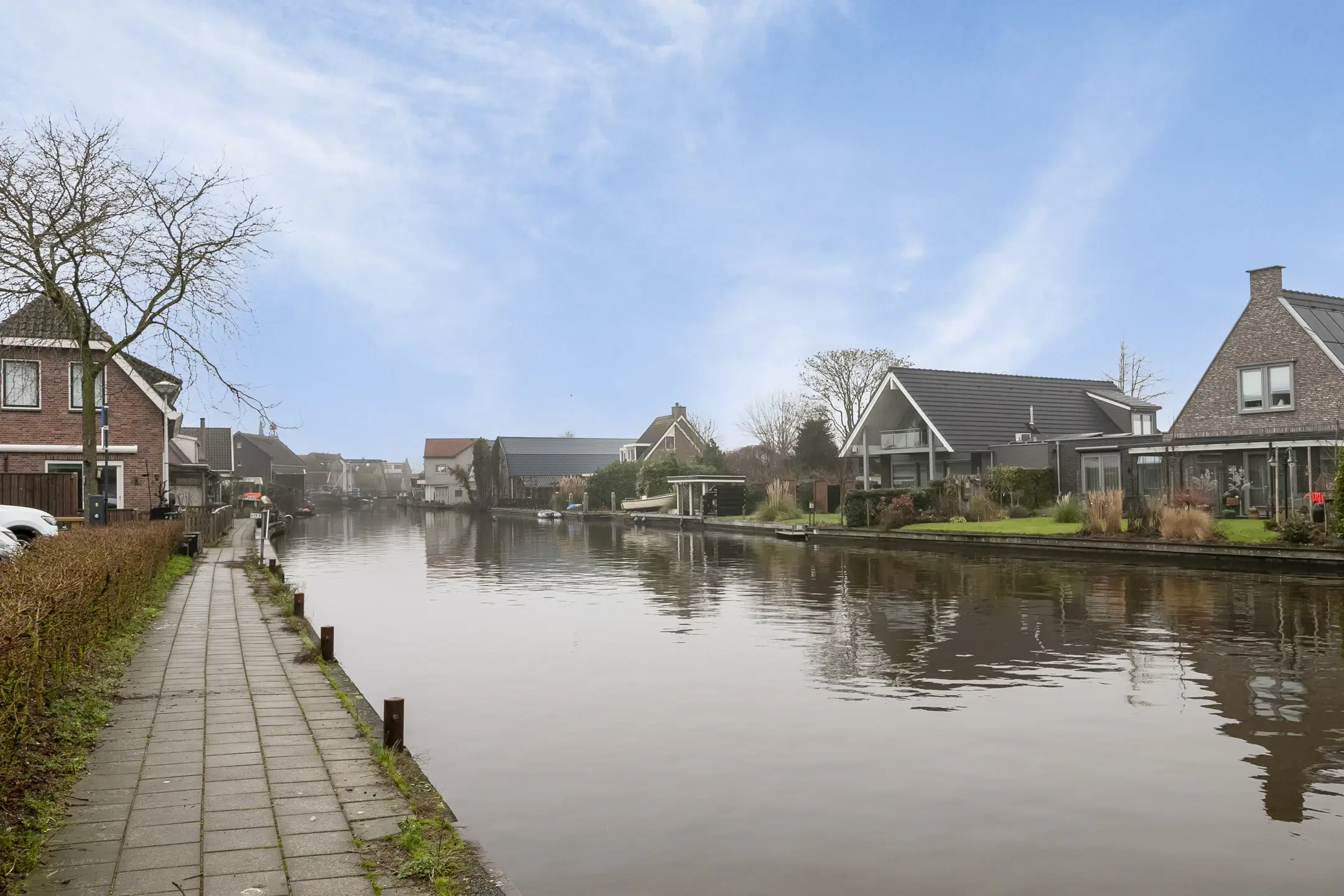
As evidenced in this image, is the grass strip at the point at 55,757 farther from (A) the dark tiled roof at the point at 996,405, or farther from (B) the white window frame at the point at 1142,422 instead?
(B) the white window frame at the point at 1142,422

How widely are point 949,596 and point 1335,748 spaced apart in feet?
35.2

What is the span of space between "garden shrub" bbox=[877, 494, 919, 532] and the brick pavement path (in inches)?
1086

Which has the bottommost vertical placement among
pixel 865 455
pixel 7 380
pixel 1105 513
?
pixel 1105 513

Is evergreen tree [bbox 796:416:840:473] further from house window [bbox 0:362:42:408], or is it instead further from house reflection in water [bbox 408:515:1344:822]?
house window [bbox 0:362:42:408]

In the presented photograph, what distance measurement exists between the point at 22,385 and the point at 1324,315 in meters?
38.9

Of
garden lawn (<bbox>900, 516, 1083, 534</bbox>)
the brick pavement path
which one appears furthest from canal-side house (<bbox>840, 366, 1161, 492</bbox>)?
the brick pavement path

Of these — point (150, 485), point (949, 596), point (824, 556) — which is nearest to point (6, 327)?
point (150, 485)

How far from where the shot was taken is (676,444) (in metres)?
86.1

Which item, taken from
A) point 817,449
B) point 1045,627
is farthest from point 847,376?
point 1045,627

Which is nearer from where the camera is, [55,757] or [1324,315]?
[55,757]

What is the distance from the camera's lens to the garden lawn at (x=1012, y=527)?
30.0 m

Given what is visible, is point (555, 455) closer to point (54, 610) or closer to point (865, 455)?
point (865, 455)

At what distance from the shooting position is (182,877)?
496 cm

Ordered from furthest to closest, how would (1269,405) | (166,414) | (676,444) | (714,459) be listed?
(676,444) < (714,459) < (1269,405) < (166,414)
